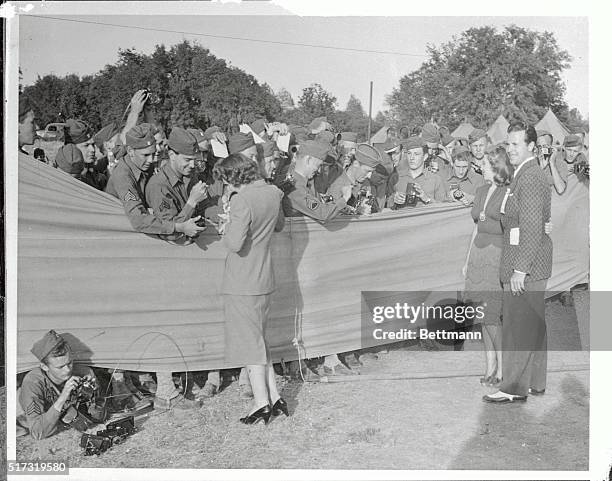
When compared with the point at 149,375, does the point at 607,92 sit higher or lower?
higher

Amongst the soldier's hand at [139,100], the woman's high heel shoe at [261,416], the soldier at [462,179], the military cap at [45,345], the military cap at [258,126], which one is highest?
the soldier's hand at [139,100]

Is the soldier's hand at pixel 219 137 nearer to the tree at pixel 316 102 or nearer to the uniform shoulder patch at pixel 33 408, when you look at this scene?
the tree at pixel 316 102

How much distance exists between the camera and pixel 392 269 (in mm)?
4633

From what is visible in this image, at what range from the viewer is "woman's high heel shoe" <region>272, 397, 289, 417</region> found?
4402mm

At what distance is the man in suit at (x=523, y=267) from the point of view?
436 cm

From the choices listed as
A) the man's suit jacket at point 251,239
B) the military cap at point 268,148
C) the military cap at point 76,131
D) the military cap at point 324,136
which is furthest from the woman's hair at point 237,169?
the military cap at point 76,131

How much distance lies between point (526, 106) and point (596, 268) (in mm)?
1006

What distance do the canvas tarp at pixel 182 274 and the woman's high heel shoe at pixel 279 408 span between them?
32 centimetres

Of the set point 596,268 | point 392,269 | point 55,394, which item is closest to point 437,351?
point 392,269

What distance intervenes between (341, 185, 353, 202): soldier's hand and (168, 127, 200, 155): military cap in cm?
99

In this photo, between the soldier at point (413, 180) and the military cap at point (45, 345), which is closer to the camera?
the military cap at point (45, 345)

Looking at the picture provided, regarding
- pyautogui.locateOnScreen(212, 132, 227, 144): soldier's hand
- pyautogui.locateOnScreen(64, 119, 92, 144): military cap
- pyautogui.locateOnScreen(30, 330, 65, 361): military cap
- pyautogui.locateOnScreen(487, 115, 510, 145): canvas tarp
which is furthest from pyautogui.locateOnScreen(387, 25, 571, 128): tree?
pyautogui.locateOnScreen(30, 330, 65, 361): military cap

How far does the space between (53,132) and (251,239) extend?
1.25m

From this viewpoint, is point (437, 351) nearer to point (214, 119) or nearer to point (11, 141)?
point (214, 119)
